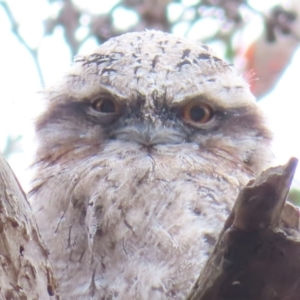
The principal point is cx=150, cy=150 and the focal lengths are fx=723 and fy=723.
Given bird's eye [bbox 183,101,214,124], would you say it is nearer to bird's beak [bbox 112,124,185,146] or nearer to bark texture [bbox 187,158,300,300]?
bird's beak [bbox 112,124,185,146]

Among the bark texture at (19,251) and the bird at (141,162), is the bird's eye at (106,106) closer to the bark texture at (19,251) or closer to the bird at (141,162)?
the bird at (141,162)

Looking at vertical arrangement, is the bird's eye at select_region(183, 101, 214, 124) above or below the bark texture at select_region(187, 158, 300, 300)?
above

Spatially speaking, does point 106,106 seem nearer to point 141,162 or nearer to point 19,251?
point 141,162

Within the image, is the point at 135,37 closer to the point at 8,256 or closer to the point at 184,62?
the point at 184,62

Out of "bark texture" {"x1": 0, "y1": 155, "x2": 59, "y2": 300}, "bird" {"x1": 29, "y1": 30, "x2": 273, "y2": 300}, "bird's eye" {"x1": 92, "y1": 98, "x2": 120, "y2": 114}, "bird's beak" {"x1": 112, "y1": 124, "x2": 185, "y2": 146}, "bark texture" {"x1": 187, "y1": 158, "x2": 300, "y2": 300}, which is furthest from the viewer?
"bird's eye" {"x1": 92, "y1": 98, "x2": 120, "y2": 114}

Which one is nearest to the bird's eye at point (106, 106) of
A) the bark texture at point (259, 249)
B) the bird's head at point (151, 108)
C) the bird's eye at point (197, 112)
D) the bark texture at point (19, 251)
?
the bird's head at point (151, 108)

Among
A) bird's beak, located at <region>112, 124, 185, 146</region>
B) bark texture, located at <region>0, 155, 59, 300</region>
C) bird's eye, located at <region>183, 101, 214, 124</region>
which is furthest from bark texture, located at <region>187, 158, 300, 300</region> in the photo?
bird's eye, located at <region>183, 101, 214, 124</region>
